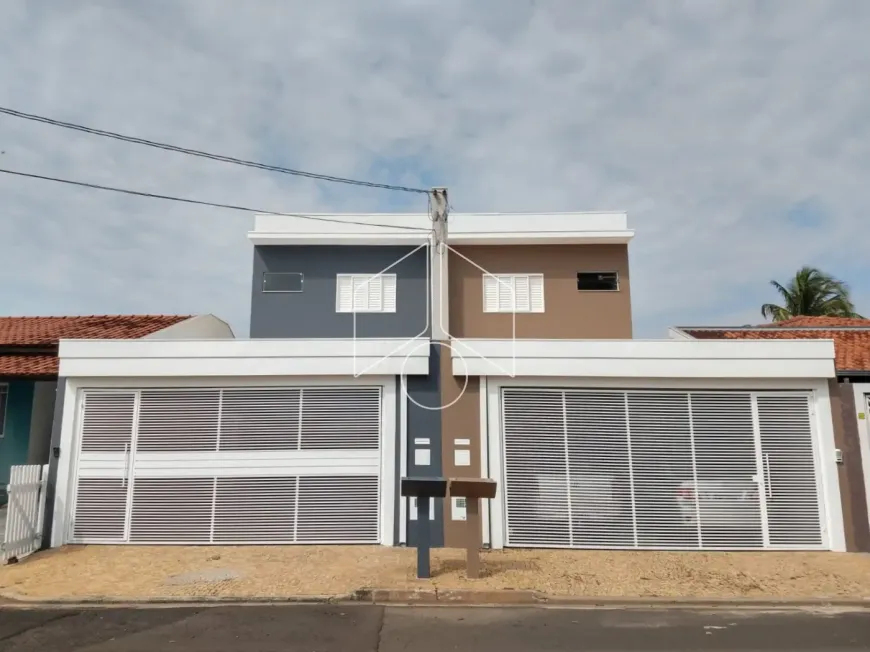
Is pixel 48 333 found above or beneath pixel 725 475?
above

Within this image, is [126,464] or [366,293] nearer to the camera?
[126,464]

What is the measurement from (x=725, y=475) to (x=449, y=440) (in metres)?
4.43


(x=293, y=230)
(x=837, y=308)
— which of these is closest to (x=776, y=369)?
(x=293, y=230)

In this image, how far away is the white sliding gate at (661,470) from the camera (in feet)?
32.1

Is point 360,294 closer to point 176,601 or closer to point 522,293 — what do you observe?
point 522,293

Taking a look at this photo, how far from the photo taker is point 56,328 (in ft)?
54.6

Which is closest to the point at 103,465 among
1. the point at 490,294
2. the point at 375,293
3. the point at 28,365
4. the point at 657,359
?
the point at 28,365

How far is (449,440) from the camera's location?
1005cm

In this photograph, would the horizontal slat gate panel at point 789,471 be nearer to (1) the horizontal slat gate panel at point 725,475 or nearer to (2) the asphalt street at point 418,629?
(1) the horizontal slat gate panel at point 725,475

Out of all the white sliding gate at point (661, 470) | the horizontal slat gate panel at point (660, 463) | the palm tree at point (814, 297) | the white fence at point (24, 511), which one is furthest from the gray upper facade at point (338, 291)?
the palm tree at point (814, 297)

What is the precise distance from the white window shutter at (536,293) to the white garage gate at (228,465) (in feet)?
18.3

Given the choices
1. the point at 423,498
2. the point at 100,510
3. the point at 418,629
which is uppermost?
the point at 423,498

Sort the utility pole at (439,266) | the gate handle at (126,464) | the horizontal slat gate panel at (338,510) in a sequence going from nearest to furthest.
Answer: the horizontal slat gate panel at (338,510)
the gate handle at (126,464)
the utility pole at (439,266)

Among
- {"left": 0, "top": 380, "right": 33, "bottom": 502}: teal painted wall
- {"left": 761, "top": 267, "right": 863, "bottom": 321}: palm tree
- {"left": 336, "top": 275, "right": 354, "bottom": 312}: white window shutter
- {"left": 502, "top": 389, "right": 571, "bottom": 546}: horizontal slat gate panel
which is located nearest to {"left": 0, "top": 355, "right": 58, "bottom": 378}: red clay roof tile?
{"left": 0, "top": 380, "right": 33, "bottom": 502}: teal painted wall
